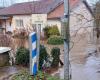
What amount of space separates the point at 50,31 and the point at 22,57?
2427cm

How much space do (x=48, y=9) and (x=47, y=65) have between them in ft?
91.5

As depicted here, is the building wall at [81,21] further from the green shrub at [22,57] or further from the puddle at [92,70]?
the green shrub at [22,57]

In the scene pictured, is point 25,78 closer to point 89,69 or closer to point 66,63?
point 66,63

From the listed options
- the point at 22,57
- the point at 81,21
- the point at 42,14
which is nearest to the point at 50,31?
the point at 42,14

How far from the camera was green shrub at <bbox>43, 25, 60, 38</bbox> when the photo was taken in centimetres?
3700

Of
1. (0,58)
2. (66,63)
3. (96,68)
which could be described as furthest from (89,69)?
(66,63)

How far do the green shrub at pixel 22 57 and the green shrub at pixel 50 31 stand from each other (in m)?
23.6

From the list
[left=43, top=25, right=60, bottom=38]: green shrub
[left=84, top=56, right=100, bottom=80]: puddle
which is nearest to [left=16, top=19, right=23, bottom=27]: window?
[left=43, top=25, right=60, bottom=38]: green shrub

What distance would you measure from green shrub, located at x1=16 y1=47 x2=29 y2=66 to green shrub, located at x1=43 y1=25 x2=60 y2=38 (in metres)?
23.6

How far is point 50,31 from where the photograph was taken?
37188 millimetres

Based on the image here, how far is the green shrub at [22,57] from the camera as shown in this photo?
12930mm

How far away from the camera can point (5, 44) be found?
16.8m

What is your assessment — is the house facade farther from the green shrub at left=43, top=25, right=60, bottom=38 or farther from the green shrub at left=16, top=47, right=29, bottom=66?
the green shrub at left=16, top=47, right=29, bottom=66

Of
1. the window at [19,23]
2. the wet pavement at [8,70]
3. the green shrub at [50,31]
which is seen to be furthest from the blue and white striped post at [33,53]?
the window at [19,23]
